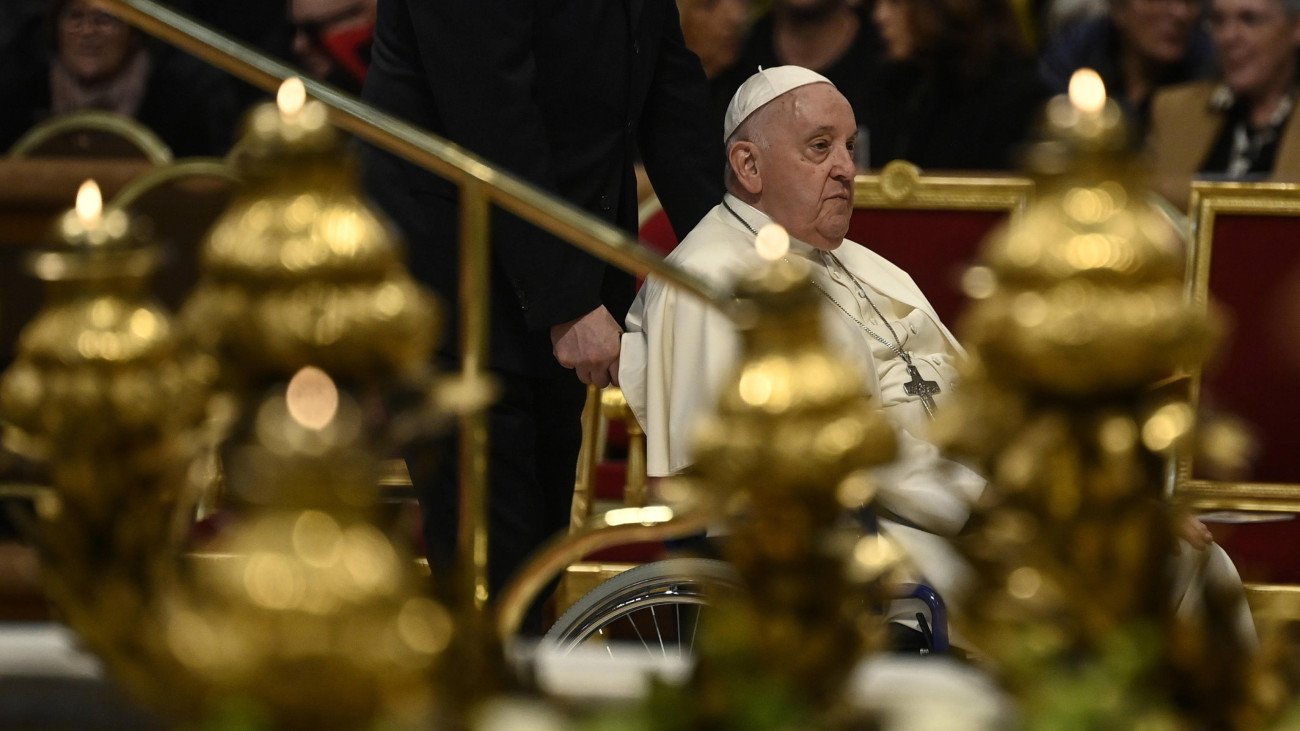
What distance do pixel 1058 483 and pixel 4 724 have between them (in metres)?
0.72

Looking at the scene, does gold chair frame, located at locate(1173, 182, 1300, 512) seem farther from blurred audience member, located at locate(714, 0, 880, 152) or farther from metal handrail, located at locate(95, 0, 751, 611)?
metal handrail, located at locate(95, 0, 751, 611)

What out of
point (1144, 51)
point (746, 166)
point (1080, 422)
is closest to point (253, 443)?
point (1080, 422)

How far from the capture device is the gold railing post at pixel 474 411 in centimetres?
143

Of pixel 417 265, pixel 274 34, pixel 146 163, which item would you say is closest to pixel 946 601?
pixel 417 265

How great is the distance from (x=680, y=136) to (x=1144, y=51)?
2.04 m

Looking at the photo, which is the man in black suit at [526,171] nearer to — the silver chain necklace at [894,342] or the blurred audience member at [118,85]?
the silver chain necklace at [894,342]

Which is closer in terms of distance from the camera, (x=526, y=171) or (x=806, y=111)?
(x=526, y=171)

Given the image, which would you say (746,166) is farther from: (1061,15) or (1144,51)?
(1061,15)

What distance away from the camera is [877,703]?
1287 mm

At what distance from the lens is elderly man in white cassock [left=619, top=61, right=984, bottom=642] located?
3.05 meters

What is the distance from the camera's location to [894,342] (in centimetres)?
345

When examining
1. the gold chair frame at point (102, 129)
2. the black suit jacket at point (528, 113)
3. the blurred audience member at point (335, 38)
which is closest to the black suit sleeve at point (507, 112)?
the black suit jacket at point (528, 113)

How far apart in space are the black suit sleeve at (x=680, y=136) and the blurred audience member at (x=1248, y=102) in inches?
58.4

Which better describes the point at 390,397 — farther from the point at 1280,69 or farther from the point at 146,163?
the point at 1280,69
